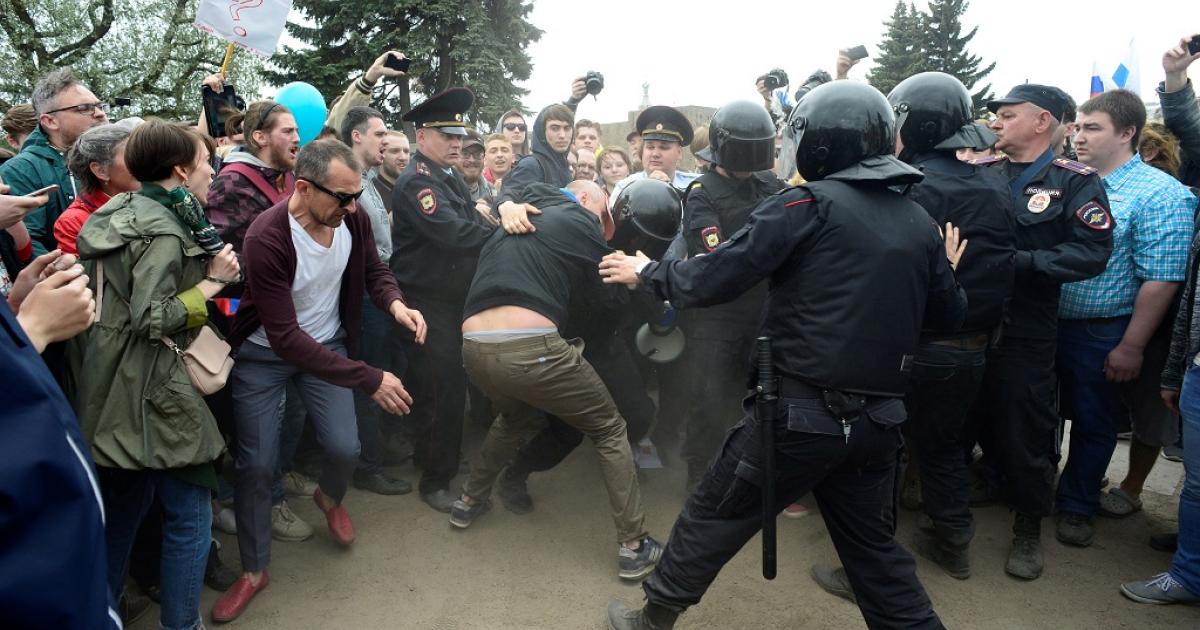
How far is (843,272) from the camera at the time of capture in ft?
8.30

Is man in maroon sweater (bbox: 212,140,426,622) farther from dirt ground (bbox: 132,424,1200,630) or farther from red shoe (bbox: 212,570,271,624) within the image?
dirt ground (bbox: 132,424,1200,630)

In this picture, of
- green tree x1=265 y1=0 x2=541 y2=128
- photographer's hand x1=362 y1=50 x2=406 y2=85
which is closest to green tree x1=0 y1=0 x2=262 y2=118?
green tree x1=265 y1=0 x2=541 y2=128

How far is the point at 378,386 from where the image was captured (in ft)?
10.7

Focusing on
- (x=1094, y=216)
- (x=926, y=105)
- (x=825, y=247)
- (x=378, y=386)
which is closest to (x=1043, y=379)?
(x=1094, y=216)

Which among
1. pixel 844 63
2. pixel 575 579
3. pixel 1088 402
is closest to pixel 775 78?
pixel 844 63

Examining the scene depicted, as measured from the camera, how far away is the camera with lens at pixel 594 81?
19.8ft

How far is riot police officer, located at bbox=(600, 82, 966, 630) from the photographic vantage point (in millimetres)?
2547

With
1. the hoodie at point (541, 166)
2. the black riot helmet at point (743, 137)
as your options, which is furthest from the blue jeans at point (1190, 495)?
the hoodie at point (541, 166)

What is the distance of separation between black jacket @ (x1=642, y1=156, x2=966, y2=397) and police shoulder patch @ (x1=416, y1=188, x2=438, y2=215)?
211 cm

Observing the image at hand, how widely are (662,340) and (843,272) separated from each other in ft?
6.99

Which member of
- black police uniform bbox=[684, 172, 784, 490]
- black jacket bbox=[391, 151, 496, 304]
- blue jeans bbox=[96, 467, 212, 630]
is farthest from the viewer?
black jacket bbox=[391, 151, 496, 304]

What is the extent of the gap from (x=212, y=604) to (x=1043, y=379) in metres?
4.15

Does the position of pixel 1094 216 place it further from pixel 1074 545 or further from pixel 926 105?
pixel 1074 545

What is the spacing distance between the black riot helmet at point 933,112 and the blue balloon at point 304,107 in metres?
3.40
